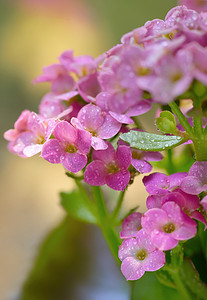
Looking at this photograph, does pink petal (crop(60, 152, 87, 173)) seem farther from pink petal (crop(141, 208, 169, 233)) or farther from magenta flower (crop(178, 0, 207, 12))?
magenta flower (crop(178, 0, 207, 12))

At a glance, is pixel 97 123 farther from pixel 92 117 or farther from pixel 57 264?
pixel 57 264

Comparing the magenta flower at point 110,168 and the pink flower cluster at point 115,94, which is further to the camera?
the magenta flower at point 110,168

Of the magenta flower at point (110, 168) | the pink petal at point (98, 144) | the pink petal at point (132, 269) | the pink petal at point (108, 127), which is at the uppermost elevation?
the pink petal at point (98, 144)

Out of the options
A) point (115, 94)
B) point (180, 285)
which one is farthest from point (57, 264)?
point (115, 94)

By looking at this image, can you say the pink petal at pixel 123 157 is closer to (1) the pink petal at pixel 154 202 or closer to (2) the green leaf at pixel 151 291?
(1) the pink petal at pixel 154 202

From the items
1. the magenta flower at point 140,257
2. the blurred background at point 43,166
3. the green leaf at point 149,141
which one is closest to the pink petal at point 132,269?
the magenta flower at point 140,257

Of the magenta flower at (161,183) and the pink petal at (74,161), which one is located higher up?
the pink petal at (74,161)

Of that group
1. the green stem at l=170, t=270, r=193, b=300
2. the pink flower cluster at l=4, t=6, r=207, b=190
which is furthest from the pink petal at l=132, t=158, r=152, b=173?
the green stem at l=170, t=270, r=193, b=300
